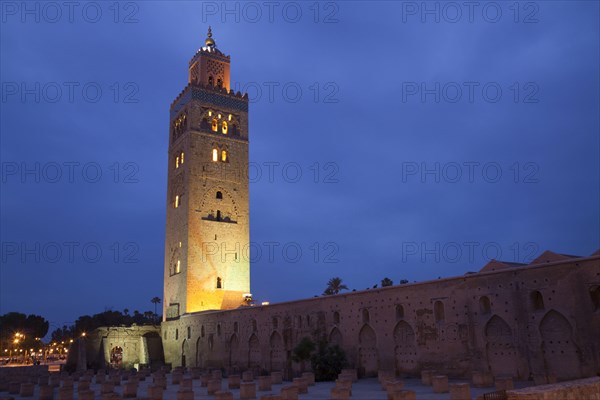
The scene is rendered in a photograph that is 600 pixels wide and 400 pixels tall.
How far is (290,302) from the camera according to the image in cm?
2572

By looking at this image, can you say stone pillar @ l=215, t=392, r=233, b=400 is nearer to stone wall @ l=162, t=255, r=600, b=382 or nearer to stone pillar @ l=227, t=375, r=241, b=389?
stone pillar @ l=227, t=375, r=241, b=389

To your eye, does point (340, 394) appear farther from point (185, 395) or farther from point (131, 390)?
point (131, 390)

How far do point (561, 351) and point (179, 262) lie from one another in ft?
88.6

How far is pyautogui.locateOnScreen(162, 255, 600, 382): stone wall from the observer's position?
1545cm

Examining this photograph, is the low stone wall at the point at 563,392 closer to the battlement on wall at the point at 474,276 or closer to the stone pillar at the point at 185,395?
the battlement on wall at the point at 474,276

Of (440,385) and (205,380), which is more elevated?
(440,385)

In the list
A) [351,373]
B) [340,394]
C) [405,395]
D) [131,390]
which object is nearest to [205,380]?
[131,390]

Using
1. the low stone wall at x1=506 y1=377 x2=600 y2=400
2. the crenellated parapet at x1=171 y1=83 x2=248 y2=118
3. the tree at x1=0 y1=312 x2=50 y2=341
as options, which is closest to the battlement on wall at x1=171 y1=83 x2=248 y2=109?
the crenellated parapet at x1=171 y1=83 x2=248 y2=118

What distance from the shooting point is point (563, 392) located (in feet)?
35.9

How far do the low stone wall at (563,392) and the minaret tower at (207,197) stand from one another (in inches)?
1066

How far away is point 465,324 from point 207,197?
2343cm

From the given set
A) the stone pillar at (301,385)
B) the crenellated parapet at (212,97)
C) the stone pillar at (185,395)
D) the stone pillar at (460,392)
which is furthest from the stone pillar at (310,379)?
the crenellated parapet at (212,97)

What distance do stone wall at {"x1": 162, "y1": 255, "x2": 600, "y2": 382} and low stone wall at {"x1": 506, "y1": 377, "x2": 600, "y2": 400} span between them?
3766 mm

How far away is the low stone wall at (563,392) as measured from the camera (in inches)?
417
